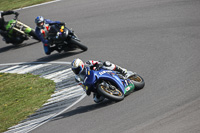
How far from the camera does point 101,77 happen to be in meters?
9.63

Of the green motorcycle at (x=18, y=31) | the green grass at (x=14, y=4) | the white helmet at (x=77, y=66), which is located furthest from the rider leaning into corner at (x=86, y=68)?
the green grass at (x=14, y=4)

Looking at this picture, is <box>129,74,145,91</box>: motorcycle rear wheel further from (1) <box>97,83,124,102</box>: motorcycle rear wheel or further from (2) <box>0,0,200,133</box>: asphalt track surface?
(1) <box>97,83,124,102</box>: motorcycle rear wheel

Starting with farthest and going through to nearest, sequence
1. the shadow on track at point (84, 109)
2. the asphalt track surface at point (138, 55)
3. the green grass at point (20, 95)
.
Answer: the green grass at point (20, 95) < the shadow on track at point (84, 109) < the asphalt track surface at point (138, 55)

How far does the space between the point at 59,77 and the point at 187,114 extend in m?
7.08

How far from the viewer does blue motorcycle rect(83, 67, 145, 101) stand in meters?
9.41

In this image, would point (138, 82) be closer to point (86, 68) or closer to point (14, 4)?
point (86, 68)

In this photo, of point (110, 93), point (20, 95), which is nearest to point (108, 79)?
point (110, 93)

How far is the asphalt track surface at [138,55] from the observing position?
8.07 metres

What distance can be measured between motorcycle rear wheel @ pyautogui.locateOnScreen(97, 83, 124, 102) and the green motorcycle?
36.0 feet

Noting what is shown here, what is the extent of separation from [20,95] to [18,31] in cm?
736

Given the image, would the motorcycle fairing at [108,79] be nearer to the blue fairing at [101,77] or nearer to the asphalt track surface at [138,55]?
the blue fairing at [101,77]

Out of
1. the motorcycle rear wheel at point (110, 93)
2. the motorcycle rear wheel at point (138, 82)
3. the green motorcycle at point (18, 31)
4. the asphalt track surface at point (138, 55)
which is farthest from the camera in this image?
the green motorcycle at point (18, 31)

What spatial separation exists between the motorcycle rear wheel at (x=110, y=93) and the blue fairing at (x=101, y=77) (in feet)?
0.45

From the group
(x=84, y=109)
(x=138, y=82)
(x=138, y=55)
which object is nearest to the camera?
(x=84, y=109)
